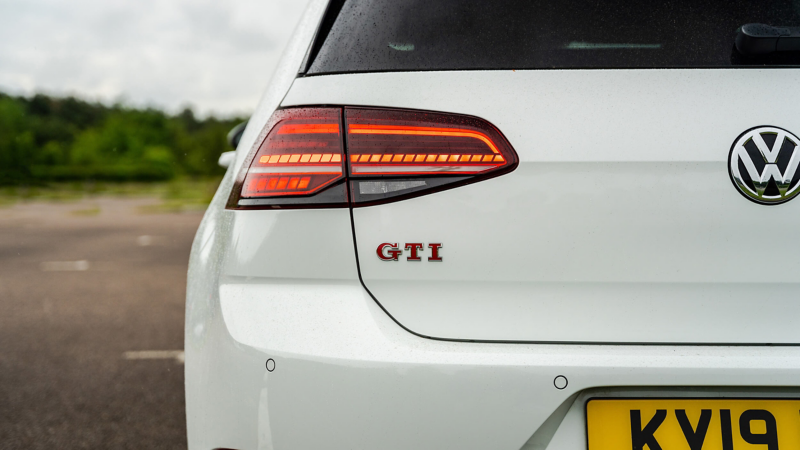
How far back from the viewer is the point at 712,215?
111 centimetres

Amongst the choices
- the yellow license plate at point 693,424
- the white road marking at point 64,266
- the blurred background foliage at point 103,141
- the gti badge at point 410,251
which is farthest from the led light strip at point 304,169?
the blurred background foliage at point 103,141

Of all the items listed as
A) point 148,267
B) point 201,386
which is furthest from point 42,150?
point 201,386

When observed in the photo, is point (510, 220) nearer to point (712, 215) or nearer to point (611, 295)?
point (611, 295)

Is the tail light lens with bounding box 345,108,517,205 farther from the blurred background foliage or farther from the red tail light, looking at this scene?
the blurred background foliage

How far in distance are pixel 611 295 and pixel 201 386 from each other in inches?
31.2

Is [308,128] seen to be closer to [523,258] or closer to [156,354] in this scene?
[523,258]

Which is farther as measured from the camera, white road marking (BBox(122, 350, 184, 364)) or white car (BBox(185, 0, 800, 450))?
white road marking (BBox(122, 350, 184, 364))

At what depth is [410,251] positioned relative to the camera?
1141 millimetres

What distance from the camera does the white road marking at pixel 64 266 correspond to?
820 centimetres

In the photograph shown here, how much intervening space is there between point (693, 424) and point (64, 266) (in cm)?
901

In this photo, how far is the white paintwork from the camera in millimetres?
1109

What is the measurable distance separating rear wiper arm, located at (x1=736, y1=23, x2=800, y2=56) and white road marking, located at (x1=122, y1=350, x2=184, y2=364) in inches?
149

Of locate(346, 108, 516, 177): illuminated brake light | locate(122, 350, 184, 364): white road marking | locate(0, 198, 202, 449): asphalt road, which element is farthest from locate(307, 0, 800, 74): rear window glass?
locate(122, 350, 184, 364): white road marking

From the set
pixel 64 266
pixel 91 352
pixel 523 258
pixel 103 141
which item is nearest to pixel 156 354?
pixel 91 352
